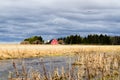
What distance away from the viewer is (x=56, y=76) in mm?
18000

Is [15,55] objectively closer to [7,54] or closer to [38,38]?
[7,54]

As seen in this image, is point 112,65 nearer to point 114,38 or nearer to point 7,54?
point 7,54

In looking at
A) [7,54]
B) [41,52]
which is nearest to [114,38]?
[41,52]

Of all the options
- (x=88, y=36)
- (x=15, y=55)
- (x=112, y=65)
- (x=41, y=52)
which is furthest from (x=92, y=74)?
(x=88, y=36)

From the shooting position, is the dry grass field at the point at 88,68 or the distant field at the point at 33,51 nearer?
the dry grass field at the point at 88,68

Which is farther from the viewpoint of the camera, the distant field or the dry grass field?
the distant field

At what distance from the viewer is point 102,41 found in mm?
144250

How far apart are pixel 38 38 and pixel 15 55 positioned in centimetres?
8761

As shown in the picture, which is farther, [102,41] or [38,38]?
[102,41]

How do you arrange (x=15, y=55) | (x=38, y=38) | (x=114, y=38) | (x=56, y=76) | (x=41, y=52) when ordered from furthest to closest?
(x=114, y=38) < (x=38, y=38) < (x=41, y=52) < (x=15, y=55) < (x=56, y=76)

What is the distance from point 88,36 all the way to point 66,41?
424 inches

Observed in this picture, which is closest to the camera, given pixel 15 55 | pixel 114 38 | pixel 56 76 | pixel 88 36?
pixel 56 76

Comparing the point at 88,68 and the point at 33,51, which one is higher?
the point at 88,68

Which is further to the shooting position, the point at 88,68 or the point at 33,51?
the point at 33,51
